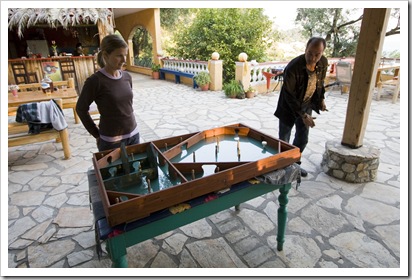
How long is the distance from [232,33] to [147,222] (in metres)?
10.7

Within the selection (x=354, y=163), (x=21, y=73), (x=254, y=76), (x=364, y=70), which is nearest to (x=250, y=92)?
(x=254, y=76)

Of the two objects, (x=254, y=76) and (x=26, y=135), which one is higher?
(x=254, y=76)

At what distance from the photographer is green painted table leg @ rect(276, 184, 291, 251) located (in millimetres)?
1973

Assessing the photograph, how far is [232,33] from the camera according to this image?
35.3 ft

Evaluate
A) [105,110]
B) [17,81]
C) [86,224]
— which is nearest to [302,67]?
[105,110]

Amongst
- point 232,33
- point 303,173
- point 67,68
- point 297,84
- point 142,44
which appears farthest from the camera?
point 142,44

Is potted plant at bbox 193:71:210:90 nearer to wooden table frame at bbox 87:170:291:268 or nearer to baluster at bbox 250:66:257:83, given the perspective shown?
baluster at bbox 250:66:257:83

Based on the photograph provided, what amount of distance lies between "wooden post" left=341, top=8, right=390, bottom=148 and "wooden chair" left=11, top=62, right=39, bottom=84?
9.69m

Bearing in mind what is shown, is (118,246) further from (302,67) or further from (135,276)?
(302,67)

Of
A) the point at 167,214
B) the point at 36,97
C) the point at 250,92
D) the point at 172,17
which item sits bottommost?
the point at 250,92

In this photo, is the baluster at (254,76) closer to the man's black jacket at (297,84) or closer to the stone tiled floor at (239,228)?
the stone tiled floor at (239,228)

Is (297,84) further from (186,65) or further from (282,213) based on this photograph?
(186,65)

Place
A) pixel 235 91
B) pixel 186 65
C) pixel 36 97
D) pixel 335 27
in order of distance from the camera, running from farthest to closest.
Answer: pixel 335 27 < pixel 186 65 < pixel 235 91 < pixel 36 97

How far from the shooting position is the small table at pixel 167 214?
129 centimetres
